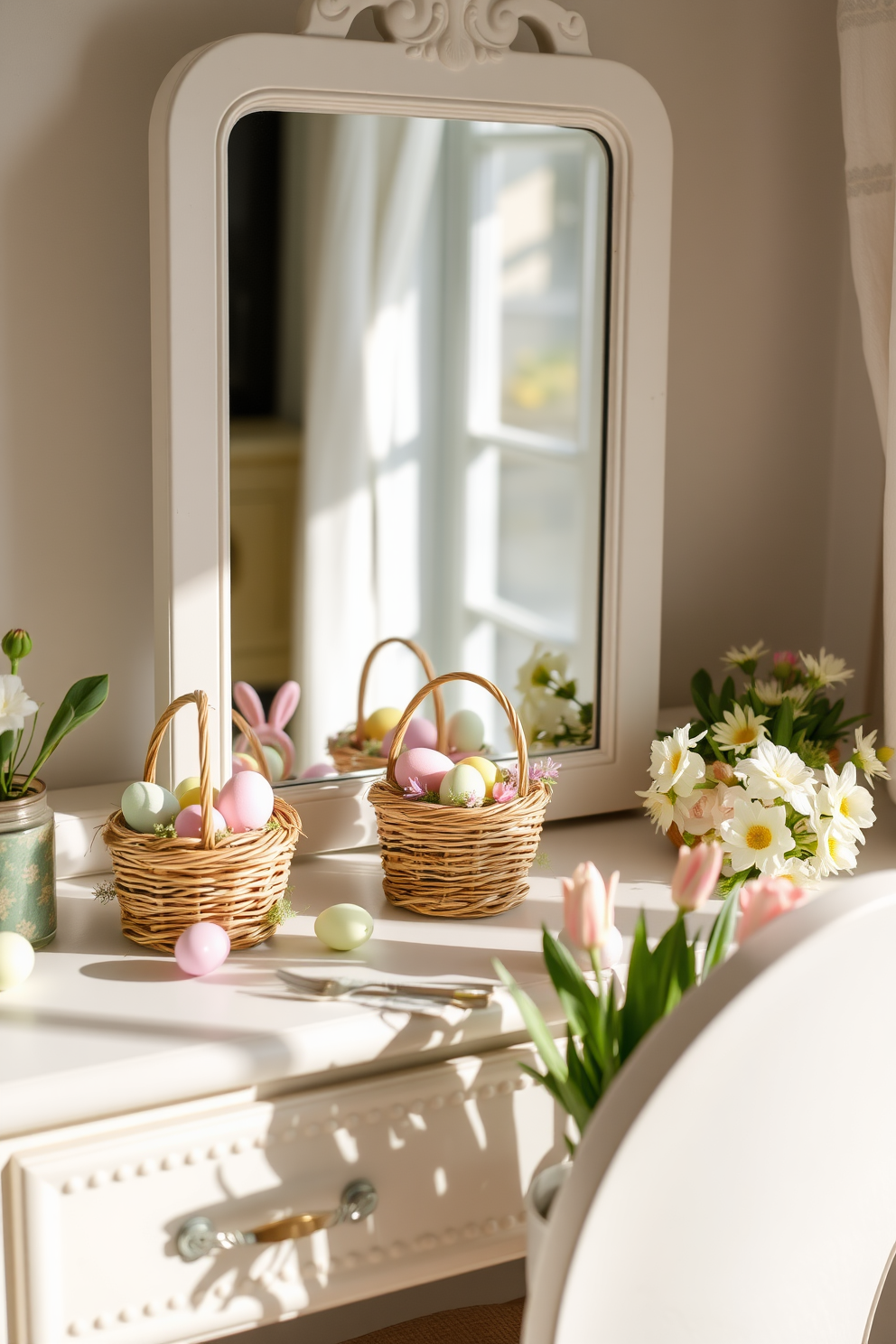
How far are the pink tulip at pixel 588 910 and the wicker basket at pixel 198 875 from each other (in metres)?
0.29

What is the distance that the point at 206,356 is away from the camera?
116 cm

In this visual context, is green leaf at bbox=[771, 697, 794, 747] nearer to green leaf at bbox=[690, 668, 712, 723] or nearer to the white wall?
green leaf at bbox=[690, 668, 712, 723]

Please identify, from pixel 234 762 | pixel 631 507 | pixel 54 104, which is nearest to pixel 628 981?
pixel 234 762

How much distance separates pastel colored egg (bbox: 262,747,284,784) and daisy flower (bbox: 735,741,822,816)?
0.44m

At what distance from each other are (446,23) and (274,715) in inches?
26.2

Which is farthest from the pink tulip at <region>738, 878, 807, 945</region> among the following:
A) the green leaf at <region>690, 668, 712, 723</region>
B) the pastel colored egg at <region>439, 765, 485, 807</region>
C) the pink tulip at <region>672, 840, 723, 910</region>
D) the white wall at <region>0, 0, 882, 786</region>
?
the white wall at <region>0, 0, 882, 786</region>

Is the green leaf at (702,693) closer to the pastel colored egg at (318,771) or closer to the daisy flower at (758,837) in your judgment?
the daisy flower at (758,837)

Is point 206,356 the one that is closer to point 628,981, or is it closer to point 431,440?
point 431,440

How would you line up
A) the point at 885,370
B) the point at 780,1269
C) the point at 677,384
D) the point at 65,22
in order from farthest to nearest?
the point at 677,384 < the point at 885,370 < the point at 65,22 < the point at 780,1269

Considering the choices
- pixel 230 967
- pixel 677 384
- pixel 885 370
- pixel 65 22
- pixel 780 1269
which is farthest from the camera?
pixel 677 384

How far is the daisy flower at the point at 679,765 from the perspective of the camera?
125 cm

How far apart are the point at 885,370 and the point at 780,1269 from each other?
2.86 ft

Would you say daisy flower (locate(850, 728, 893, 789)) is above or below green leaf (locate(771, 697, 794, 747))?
below

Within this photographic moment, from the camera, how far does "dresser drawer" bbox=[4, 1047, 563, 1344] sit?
90cm
